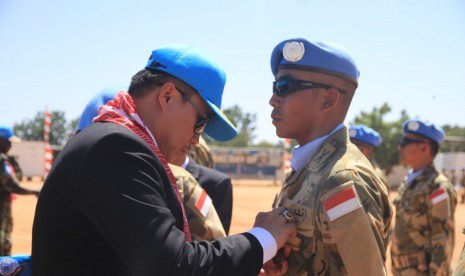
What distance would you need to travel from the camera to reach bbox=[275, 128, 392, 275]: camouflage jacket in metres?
2.04

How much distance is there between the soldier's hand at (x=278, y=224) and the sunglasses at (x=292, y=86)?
712mm

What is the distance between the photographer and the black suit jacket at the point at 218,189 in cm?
386

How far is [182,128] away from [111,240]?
2.16ft

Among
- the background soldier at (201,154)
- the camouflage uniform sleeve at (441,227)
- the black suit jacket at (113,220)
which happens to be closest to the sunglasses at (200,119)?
the black suit jacket at (113,220)

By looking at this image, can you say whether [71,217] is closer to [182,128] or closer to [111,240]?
[111,240]

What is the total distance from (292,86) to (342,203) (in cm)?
78

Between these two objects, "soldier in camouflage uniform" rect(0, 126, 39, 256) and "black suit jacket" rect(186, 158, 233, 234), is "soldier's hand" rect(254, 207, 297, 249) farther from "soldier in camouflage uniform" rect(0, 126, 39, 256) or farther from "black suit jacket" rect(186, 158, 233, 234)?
"soldier in camouflage uniform" rect(0, 126, 39, 256)

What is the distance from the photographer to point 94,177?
1.61 meters

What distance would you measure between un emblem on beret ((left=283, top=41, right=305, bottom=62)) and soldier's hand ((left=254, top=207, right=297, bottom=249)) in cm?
85

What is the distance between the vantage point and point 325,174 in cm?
221

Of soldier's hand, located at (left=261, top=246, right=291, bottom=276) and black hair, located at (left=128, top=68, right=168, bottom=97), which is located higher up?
black hair, located at (left=128, top=68, right=168, bottom=97)

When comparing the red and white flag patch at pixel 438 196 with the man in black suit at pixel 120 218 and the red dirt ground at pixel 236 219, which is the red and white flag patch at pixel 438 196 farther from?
the red dirt ground at pixel 236 219

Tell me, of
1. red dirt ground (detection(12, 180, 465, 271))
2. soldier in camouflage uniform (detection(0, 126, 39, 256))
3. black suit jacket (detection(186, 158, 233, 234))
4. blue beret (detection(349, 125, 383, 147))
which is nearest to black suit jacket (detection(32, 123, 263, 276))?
black suit jacket (detection(186, 158, 233, 234))

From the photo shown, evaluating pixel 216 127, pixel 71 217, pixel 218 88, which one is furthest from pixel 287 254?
pixel 71 217
